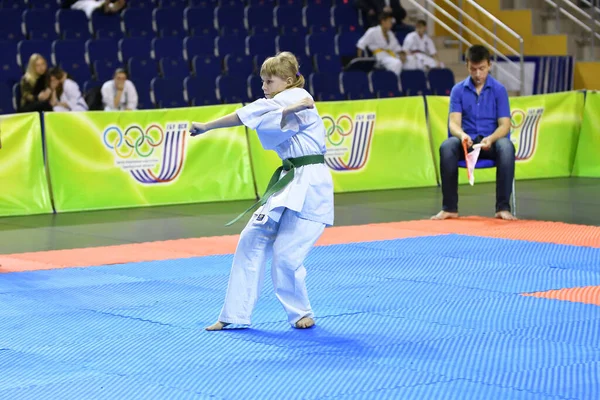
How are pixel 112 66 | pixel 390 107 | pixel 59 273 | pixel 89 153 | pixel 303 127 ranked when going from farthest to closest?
pixel 112 66
pixel 390 107
pixel 89 153
pixel 59 273
pixel 303 127

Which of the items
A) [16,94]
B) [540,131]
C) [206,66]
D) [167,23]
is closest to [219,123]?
[16,94]

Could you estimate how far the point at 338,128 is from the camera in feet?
43.5

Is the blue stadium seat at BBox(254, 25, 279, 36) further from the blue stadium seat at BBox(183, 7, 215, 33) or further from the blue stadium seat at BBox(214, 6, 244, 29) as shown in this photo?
the blue stadium seat at BBox(183, 7, 215, 33)

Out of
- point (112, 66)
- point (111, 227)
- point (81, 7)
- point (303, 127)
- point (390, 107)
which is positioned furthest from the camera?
point (81, 7)

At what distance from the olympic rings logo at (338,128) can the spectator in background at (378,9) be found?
5.15 meters

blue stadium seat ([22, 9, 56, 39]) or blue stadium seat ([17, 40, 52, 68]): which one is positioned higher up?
blue stadium seat ([22, 9, 56, 39])

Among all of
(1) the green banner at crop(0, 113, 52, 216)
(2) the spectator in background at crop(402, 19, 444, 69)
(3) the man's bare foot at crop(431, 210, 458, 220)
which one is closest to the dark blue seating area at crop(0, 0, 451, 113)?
(2) the spectator in background at crop(402, 19, 444, 69)

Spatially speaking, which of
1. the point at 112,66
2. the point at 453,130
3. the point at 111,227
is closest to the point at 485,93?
the point at 453,130

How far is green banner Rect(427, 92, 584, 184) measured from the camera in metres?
14.1

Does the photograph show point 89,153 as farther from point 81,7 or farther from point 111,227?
point 81,7

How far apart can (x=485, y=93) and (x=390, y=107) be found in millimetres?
3025

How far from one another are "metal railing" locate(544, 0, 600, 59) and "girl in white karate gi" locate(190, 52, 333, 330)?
13443mm

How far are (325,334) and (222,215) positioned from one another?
5811 millimetres

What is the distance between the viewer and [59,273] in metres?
7.95
